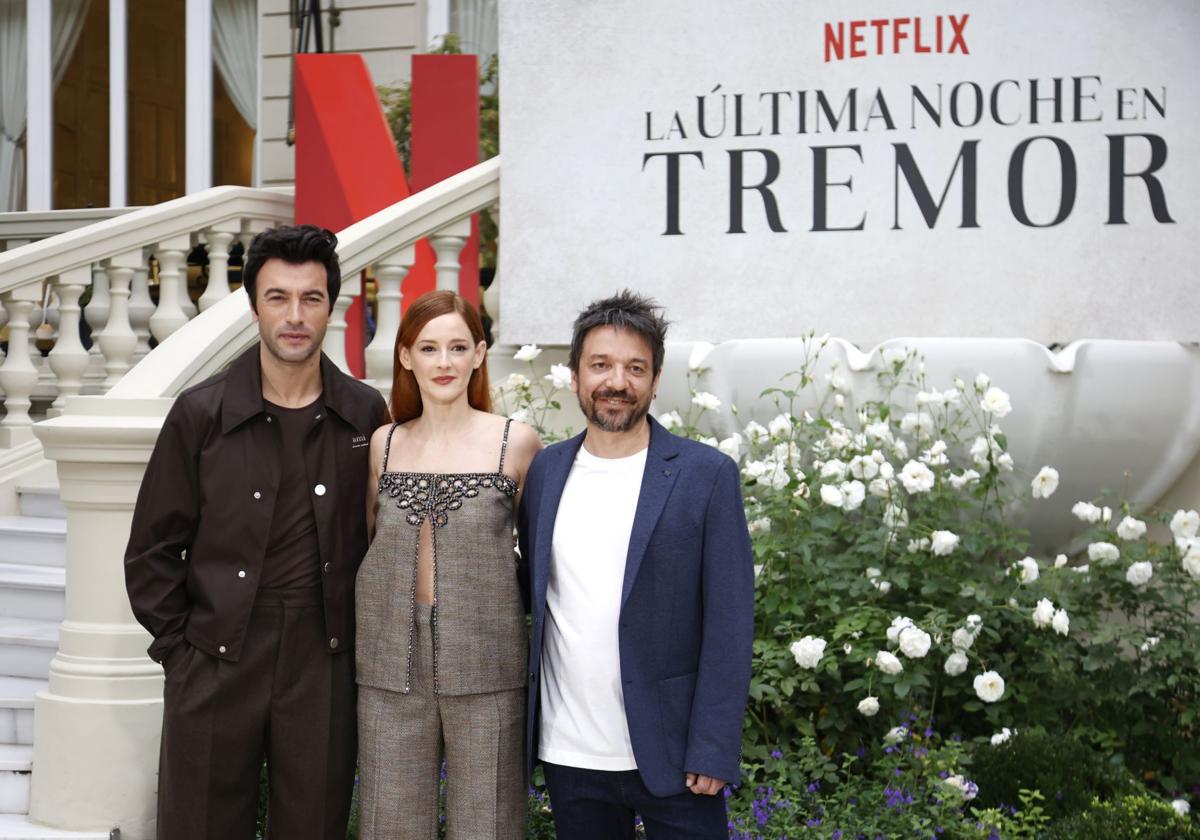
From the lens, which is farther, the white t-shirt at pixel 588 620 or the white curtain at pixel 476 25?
the white curtain at pixel 476 25

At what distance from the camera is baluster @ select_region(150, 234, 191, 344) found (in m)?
6.14

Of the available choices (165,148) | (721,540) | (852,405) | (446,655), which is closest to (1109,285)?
(852,405)

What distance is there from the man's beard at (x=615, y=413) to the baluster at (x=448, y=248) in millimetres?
2950

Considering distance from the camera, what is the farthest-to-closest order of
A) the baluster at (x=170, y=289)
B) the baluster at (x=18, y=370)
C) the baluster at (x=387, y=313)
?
the baluster at (x=170, y=289), the baluster at (x=18, y=370), the baluster at (x=387, y=313)

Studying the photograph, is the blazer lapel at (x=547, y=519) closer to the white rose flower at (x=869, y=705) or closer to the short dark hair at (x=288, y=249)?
the short dark hair at (x=288, y=249)

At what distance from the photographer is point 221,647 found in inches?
105

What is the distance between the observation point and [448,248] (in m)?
5.36

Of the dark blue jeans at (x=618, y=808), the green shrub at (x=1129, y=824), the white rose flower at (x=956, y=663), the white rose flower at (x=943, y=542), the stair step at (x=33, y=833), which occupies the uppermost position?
the white rose flower at (x=943, y=542)

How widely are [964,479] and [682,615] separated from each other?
6.23 ft

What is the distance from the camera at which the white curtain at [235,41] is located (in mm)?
10000

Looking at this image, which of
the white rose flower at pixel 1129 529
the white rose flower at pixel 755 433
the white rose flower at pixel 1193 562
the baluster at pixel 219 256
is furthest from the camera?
the baluster at pixel 219 256

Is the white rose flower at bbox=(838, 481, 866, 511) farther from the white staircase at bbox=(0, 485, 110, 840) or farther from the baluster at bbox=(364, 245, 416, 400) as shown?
the white staircase at bbox=(0, 485, 110, 840)

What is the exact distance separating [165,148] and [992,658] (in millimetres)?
9881

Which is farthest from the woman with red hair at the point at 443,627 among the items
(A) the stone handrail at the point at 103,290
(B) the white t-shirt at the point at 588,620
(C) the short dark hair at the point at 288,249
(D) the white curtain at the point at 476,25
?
(D) the white curtain at the point at 476,25
